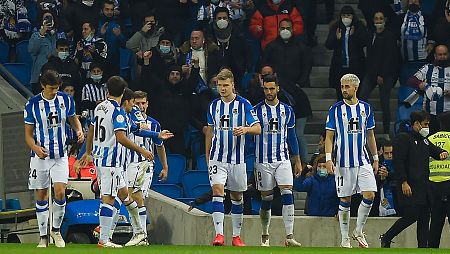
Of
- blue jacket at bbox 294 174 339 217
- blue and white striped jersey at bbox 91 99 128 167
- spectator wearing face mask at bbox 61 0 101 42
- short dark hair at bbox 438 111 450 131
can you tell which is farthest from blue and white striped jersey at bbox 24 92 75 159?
spectator wearing face mask at bbox 61 0 101 42

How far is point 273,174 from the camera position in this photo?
22.0 m

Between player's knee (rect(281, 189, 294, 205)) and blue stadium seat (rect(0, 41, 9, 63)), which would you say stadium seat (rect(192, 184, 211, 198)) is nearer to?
player's knee (rect(281, 189, 294, 205))

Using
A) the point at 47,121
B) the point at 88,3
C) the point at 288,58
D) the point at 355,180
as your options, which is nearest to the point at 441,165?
the point at 355,180

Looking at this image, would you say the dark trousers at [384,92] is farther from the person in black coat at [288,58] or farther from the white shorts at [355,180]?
the white shorts at [355,180]

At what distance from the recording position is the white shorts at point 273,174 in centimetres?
2191

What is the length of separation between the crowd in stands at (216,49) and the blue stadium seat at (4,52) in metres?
0.09

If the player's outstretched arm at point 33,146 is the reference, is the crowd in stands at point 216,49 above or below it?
above

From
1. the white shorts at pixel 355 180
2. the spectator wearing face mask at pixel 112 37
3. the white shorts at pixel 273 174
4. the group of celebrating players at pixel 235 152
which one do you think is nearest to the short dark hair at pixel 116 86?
the group of celebrating players at pixel 235 152

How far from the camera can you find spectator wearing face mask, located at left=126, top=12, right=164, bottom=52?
92.3ft

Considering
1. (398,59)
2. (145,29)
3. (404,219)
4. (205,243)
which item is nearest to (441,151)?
(404,219)

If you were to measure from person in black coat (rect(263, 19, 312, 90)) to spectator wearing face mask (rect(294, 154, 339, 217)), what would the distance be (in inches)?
134

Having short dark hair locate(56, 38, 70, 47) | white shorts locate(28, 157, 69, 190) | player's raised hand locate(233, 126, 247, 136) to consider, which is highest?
short dark hair locate(56, 38, 70, 47)

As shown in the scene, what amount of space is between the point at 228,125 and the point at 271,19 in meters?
6.86

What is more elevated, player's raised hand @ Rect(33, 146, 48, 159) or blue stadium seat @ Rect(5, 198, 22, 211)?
player's raised hand @ Rect(33, 146, 48, 159)
